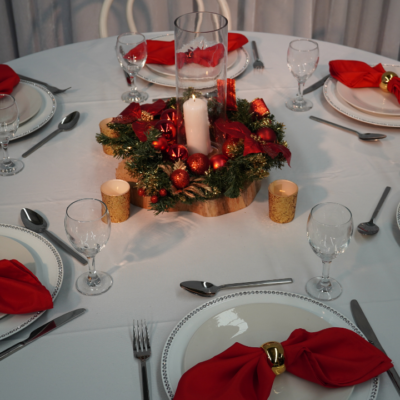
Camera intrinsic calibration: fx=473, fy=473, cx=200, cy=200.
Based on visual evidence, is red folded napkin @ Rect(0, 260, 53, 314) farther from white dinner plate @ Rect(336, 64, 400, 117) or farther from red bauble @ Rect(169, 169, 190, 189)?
white dinner plate @ Rect(336, 64, 400, 117)

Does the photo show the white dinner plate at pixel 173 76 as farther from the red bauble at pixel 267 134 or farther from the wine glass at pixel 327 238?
the wine glass at pixel 327 238

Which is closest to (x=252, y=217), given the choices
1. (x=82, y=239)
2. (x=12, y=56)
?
(x=82, y=239)

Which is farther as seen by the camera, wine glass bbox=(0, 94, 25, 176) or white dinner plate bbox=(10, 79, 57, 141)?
white dinner plate bbox=(10, 79, 57, 141)

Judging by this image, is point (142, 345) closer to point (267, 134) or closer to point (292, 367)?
point (292, 367)

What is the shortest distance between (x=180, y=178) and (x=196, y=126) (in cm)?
13

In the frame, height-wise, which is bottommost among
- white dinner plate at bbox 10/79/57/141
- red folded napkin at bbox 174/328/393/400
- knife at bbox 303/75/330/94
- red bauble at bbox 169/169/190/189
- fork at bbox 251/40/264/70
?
white dinner plate at bbox 10/79/57/141

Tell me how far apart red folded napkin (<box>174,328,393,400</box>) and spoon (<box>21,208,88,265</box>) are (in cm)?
37

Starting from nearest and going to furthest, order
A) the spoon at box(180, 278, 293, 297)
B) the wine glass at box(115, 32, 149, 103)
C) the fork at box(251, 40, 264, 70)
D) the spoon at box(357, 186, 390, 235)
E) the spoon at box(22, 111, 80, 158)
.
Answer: the spoon at box(180, 278, 293, 297) < the spoon at box(357, 186, 390, 235) < the spoon at box(22, 111, 80, 158) < the wine glass at box(115, 32, 149, 103) < the fork at box(251, 40, 264, 70)

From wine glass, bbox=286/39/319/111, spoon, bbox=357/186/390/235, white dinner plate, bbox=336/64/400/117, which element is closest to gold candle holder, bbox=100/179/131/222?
spoon, bbox=357/186/390/235

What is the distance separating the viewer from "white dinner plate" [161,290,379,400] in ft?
2.14

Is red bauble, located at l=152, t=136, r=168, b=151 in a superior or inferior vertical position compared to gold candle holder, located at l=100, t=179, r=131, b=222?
superior

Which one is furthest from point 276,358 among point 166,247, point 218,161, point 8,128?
point 8,128

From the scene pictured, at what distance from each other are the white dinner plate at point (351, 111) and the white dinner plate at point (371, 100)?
0.01 metres

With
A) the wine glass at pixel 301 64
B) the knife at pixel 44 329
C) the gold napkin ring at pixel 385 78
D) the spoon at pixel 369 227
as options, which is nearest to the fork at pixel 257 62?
the wine glass at pixel 301 64
